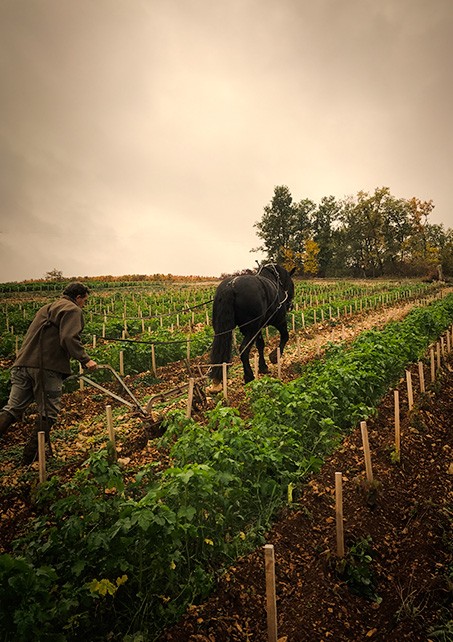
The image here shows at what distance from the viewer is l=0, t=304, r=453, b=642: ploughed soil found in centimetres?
269

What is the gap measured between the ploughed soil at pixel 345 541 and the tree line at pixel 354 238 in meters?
45.9

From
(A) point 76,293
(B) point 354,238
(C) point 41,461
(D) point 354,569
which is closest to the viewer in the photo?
(D) point 354,569

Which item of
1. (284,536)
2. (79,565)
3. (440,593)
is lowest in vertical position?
(440,593)

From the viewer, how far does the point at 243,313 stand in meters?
7.90

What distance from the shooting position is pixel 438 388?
7.41 m

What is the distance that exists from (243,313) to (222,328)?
76 cm

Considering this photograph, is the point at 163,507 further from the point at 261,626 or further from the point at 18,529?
the point at 18,529

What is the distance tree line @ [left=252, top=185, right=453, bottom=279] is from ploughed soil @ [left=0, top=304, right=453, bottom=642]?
1805 inches

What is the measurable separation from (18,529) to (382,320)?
648 inches

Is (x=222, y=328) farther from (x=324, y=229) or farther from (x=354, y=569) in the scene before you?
(x=324, y=229)

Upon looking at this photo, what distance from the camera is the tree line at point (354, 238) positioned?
50781 millimetres

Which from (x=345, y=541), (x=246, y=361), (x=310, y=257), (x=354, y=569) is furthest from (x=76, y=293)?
(x=310, y=257)

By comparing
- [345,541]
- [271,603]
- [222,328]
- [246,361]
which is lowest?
[345,541]

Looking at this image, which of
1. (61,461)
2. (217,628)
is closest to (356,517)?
(217,628)
